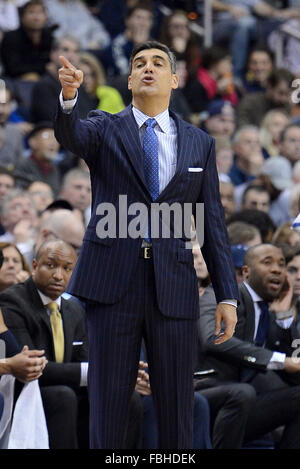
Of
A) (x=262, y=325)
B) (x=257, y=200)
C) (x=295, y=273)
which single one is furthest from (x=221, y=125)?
(x=262, y=325)

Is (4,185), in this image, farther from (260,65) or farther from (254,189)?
(260,65)

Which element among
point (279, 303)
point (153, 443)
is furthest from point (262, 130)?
Result: point (153, 443)

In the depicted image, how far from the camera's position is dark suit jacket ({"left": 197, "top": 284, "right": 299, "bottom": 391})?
5.67 metres

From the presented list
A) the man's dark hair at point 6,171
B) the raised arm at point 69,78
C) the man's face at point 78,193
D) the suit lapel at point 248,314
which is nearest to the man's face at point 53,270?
the suit lapel at point 248,314

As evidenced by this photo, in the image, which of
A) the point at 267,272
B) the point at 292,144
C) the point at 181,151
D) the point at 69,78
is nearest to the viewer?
the point at 69,78

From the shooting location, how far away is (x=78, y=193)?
7902 mm

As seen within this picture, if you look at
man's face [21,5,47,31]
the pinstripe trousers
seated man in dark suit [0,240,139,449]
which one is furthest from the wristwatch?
man's face [21,5,47,31]

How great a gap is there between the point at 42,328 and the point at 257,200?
314 cm

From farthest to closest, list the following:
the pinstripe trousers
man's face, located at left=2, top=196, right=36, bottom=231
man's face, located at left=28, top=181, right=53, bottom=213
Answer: man's face, located at left=28, top=181, right=53, bottom=213, man's face, located at left=2, top=196, right=36, bottom=231, the pinstripe trousers

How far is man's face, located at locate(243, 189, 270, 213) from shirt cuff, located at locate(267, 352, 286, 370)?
2.57 metres

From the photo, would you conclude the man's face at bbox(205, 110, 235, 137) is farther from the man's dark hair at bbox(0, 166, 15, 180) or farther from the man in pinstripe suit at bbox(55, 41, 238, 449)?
the man in pinstripe suit at bbox(55, 41, 238, 449)

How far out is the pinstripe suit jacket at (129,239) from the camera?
146 inches

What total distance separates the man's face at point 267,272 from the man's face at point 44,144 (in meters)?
3.19
